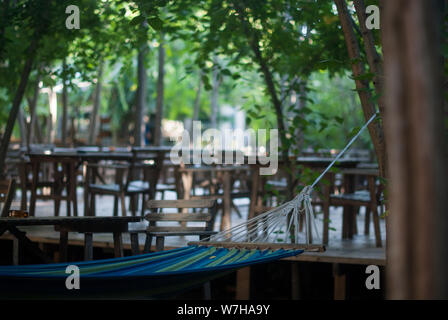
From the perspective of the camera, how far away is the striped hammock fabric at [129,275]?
2.26 metres

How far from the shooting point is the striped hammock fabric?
7.43 feet

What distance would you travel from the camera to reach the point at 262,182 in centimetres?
490

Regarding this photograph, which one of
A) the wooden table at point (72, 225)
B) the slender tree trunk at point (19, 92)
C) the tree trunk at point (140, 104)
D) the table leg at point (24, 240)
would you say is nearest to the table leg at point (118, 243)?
the wooden table at point (72, 225)

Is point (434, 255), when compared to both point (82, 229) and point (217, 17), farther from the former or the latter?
point (217, 17)

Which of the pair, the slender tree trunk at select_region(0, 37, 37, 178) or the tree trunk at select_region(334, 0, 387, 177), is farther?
the slender tree trunk at select_region(0, 37, 37, 178)

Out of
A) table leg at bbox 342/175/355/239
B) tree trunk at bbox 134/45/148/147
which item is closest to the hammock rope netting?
table leg at bbox 342/175/355/239

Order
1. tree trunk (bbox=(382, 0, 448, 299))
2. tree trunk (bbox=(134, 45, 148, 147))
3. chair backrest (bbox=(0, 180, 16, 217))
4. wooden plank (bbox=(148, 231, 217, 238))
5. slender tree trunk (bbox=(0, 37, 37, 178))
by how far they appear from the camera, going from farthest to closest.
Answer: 1. tree trunk (bbox=(134, 45, 148, 147))
2. slender tree trunk (bbox=(0, 37, 37, 178))
3. chair backrest (bbox=(0, 180, 16, 217))
4. wooden plank (bbox=(148, 231, 217, 238))
5. tree trunk (bbox=(382, 0, 448, 299))

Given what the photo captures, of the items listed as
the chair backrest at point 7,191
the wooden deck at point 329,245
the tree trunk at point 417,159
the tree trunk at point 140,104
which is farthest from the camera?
the tree trunk at point 140,104

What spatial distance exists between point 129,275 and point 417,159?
1397 mm

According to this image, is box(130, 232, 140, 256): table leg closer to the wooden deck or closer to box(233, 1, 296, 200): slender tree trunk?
the wooden deck

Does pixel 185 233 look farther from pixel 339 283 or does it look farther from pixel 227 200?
pixel 339 283

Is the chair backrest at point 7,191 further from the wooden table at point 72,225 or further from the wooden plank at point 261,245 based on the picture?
the wooden plank at point 261,245

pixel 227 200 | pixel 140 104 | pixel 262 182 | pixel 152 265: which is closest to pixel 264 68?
pixel 262 182

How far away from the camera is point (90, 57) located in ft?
17.4
